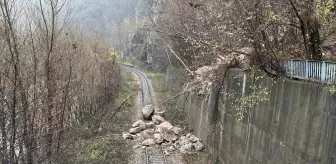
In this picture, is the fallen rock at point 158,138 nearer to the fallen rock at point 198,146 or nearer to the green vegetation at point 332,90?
the fallen rock at point 198,146

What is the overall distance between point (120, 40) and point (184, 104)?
68814 millimetres

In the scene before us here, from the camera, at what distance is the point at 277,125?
9273 mm

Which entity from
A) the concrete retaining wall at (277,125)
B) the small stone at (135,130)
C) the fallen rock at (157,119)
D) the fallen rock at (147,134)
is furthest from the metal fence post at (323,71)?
the fallen rock at (157,119)

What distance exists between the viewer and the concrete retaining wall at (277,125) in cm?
703

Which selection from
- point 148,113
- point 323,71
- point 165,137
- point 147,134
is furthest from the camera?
Result: point 148,113

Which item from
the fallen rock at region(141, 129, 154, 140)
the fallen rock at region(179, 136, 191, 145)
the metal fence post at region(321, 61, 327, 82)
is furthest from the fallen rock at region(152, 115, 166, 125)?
the metal fence post at region(321, 61, 327, 82)

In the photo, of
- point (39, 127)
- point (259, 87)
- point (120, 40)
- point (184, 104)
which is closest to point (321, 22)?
point (259, 87)

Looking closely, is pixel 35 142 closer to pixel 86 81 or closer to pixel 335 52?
pixel 335 52

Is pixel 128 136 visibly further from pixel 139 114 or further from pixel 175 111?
pixel 139 114

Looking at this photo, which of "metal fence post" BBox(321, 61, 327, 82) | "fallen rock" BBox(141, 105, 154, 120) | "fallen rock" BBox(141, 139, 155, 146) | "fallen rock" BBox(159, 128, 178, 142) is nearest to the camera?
"metal fence post" BBox(321, 61, 327, 82)

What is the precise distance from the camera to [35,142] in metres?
11.8

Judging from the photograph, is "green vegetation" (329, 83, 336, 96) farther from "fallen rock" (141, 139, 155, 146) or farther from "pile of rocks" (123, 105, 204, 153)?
"fallen rock" (141, 139, 155, 146)

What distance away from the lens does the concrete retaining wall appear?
703cm

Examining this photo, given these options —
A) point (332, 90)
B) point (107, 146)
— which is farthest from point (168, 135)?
point (332, 90)
